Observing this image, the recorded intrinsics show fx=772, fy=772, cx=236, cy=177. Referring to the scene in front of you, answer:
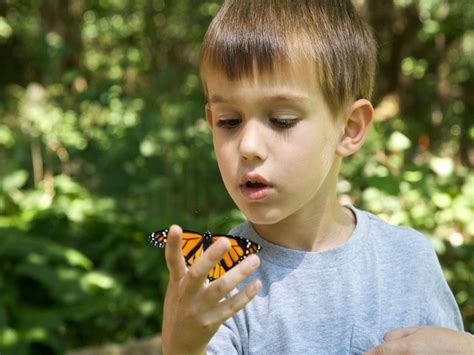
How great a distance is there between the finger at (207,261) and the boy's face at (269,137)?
0.87 feet

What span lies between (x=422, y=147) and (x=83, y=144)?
2822 millimetres

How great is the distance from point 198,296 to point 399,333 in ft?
1.58

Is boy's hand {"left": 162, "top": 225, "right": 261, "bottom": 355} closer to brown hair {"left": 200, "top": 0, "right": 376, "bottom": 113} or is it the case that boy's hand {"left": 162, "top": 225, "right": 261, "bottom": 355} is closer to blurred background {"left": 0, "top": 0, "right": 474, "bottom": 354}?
brown hair {"left": 200, "top": 0, "right": 376, "bottom": 113}

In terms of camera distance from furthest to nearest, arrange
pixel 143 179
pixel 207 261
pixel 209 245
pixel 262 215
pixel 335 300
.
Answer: pixel 143 179 → pixel 335 300 → pixel 262 215 → pixel 209 245 → pixel 207 261

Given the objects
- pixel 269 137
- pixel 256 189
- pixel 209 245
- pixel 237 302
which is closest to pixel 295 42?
pixel 269 137

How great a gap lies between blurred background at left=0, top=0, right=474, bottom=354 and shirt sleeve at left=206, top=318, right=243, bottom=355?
69.5 inches

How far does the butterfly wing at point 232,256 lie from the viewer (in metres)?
1.48

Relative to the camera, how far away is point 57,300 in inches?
187

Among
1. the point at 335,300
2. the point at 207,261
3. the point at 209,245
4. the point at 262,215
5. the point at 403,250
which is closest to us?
the point at 207,261

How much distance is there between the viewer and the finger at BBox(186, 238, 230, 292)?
132cm

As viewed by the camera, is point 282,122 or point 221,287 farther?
point 282,122

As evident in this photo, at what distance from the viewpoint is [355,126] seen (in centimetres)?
179

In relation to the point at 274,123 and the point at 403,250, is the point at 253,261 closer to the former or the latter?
the point at 274,123

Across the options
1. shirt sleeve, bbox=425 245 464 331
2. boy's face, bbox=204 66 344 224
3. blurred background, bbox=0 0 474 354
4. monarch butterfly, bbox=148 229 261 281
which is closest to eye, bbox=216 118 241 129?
boy's face, bbox=204 66 344 224
